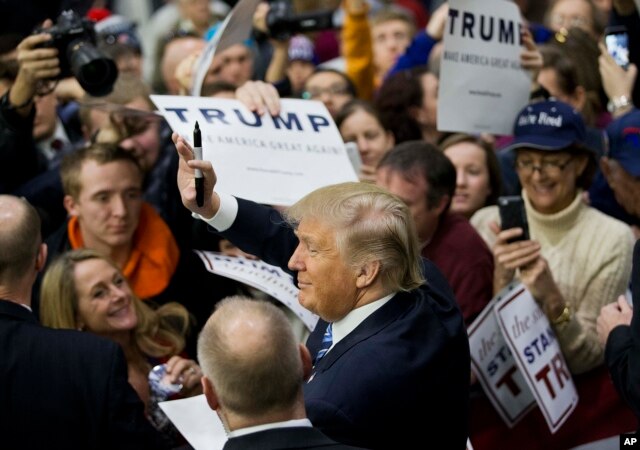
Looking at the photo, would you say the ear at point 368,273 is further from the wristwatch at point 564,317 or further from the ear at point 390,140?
the ear at point 390,140

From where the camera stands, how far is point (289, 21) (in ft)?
22.4

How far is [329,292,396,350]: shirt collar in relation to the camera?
3.74 meters

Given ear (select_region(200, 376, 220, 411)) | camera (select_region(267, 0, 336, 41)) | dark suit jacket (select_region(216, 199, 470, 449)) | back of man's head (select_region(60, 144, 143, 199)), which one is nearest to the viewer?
ear (select_region(200, 376, 220, 411))

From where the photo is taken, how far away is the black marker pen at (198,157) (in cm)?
367

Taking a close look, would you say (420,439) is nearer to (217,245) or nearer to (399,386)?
(399,386)

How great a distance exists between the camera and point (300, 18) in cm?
685

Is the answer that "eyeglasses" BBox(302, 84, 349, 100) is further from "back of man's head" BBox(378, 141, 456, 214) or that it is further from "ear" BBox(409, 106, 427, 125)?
"back of man's head" BBox(378, 141, 456, 214)

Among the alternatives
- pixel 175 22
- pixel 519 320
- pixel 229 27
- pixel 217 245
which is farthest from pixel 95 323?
pixel 175 22

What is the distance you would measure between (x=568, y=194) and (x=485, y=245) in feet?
1.39

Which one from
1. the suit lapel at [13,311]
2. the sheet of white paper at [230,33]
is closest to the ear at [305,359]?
the suit lapel at [13,311]

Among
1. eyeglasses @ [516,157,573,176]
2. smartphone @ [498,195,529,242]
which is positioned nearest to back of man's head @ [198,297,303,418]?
smartphone @ [498,195,529,242]

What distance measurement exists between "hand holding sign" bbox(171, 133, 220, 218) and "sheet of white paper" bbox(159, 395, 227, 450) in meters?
0.63

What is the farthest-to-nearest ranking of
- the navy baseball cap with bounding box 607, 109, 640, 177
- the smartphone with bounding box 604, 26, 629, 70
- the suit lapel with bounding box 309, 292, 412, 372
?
the smartphone with bounding box 604, 26, 629, 70 < the navy baseball cap with bounding box 607, 109, 640, 177 < the suit lapel with bounding box 309, 292, 412, 372

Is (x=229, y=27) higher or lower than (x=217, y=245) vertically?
higher
